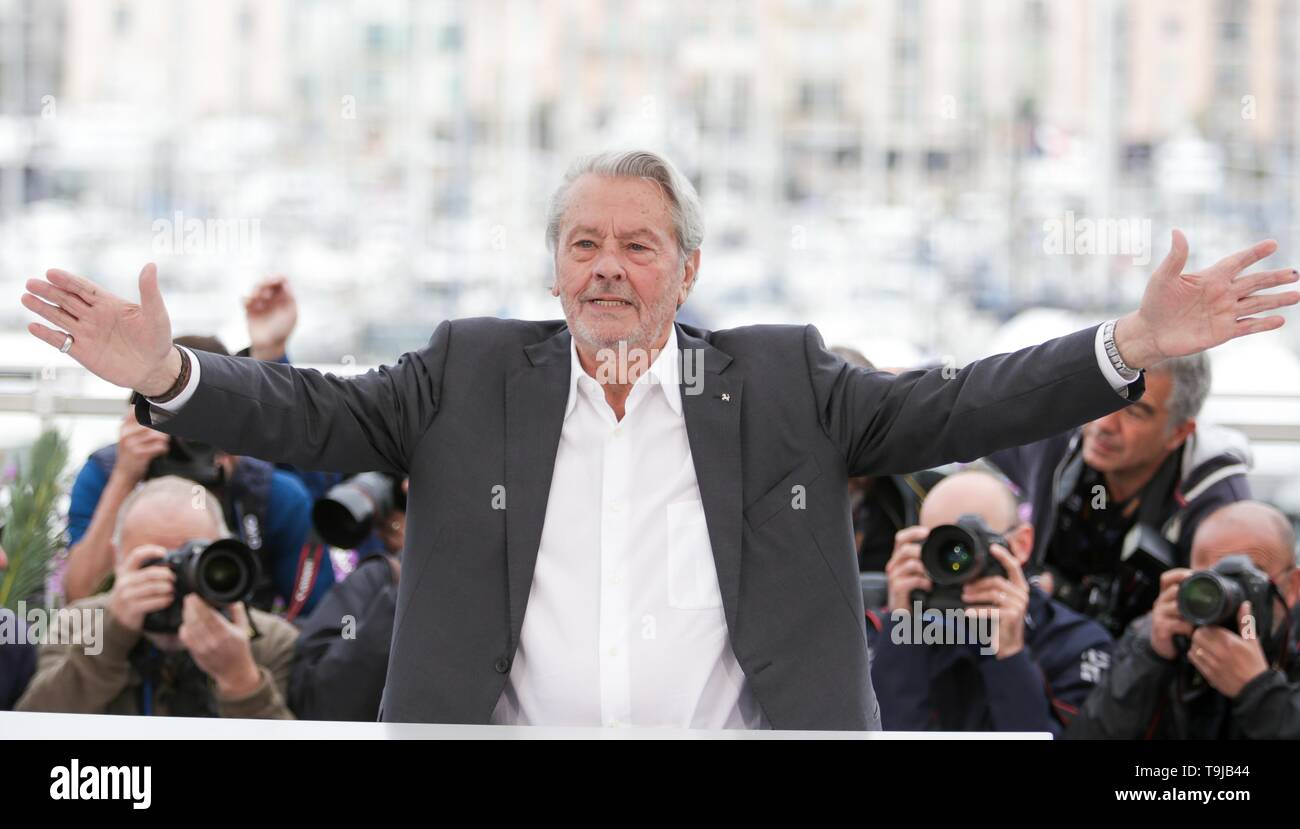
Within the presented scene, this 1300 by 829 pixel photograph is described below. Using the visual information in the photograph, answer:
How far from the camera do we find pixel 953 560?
236cm

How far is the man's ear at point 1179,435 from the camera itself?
2.82m

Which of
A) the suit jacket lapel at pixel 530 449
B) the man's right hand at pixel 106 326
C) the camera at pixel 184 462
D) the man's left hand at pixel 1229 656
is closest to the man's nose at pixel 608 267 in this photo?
the suit jacket lapel at pixel 530 449

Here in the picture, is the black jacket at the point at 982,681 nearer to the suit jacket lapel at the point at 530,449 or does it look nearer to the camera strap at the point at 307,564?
the suit jacket lapel at the point at 530,449

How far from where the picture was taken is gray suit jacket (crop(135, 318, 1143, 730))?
5.18ft

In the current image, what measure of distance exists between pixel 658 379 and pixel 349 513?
1.06m

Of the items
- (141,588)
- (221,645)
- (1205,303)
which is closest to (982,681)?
(1205,303)

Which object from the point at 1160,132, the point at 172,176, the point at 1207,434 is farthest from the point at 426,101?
the point at 1207,434

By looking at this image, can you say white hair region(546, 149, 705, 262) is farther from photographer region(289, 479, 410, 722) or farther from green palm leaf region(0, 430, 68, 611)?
green palm leaf region(0, 430, 68, 611)

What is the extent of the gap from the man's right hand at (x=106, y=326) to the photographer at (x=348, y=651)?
3.37ft

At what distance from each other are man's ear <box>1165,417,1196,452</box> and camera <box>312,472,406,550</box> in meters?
1.44

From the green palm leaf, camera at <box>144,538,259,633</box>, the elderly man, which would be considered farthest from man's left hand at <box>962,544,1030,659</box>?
the green palm leaf

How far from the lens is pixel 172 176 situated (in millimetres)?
29344
